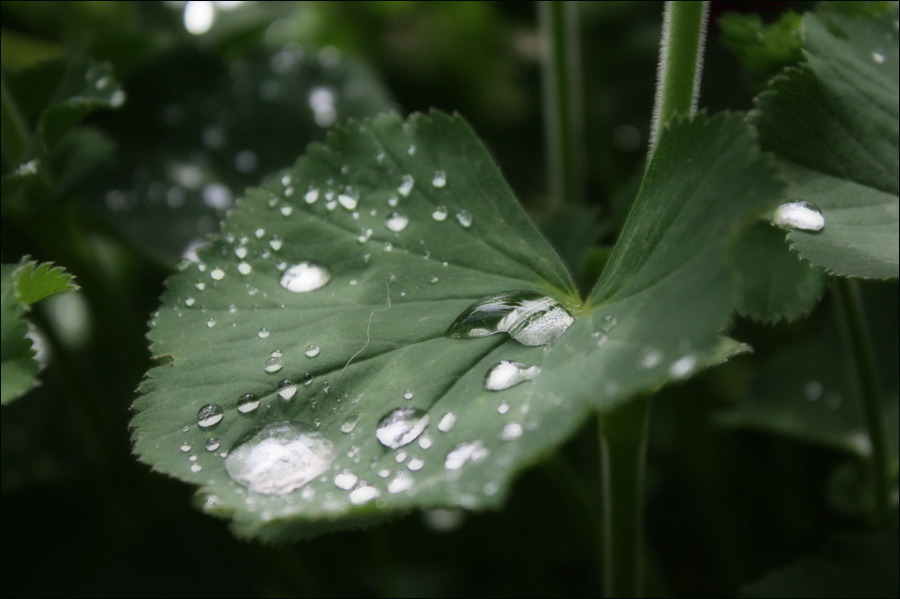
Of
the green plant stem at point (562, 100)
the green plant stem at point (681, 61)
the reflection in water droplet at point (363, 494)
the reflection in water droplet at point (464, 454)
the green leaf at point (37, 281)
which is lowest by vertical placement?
the reflection in water droplet at point (363, 494)

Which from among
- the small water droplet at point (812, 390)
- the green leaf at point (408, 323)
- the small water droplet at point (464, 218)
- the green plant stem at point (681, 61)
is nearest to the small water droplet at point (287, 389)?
the green leaf at point (408, 323)

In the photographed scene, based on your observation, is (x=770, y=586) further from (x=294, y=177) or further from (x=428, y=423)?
(x=294, y=177)

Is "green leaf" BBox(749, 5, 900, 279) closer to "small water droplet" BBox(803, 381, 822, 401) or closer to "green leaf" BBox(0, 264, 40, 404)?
"small water droplet" BBox(803, 381, 822, 401)

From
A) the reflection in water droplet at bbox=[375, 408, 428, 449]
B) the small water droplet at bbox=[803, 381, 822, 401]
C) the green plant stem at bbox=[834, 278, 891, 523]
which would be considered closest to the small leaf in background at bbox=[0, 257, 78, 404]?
the reflection in water droplet at bbox=[375, 408, 428, 449]

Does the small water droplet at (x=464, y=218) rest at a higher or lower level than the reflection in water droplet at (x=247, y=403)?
higher

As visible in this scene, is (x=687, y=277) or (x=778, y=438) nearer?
(x=687, y=277)

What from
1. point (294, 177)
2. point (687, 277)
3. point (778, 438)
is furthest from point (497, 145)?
point (687, 277)

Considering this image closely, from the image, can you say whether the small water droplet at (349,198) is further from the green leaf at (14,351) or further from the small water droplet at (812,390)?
the small water droplet at (812,390)
